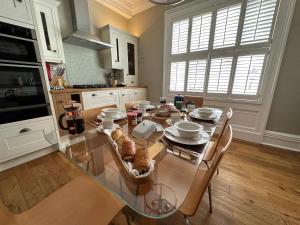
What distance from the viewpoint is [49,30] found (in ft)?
6.15

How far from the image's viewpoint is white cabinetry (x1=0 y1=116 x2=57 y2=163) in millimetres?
1412

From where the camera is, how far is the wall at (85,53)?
2264mm

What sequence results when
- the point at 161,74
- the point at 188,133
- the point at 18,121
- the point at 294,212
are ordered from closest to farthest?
the point at 188,133
the point at 294,212
the point at 18,121
the point at 161,74

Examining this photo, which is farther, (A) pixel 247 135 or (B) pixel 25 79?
(A) pixel 247 135

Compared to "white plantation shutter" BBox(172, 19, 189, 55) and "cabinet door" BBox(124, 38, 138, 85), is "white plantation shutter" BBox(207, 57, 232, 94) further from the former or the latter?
"cabinet door" BBox(124, 38, 138, 85)

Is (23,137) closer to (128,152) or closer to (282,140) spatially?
(128,152)

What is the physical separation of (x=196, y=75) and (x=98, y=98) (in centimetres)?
198

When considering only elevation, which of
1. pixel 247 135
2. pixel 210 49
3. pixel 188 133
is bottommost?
pixel 247 135

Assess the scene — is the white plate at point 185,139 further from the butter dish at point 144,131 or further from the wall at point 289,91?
the wall at point 289,91

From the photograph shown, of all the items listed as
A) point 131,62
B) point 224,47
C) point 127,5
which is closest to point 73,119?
point 224,47

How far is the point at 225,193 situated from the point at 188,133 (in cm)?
93

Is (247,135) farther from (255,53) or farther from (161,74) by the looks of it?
(161,74)

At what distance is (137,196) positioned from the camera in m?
0.55

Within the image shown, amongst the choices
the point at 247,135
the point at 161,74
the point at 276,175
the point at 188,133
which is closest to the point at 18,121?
the point at 188,133
